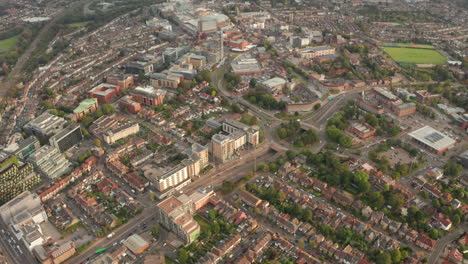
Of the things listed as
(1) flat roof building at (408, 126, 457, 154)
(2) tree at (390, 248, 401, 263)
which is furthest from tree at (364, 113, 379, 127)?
(2) tree at (390, 248, 401, 263)

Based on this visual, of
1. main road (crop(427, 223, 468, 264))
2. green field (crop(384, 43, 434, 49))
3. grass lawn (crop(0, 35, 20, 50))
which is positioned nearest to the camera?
main road (crop(427, 223, 468, 264))

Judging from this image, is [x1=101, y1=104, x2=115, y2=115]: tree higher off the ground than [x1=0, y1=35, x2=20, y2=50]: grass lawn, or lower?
higher

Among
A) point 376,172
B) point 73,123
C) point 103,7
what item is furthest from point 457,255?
point 103,7

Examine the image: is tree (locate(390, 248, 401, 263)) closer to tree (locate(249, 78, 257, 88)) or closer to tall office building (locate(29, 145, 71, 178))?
tall office building (locate(29, 145, 71, 178))

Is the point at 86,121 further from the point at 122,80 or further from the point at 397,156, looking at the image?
the point at 397,156

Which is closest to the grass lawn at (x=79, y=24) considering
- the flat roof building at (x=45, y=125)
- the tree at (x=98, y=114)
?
the tree at (x=98, y=114)

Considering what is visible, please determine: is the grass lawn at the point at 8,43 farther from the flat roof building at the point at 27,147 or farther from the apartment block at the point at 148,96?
the flat roof building at the point at 27,147
